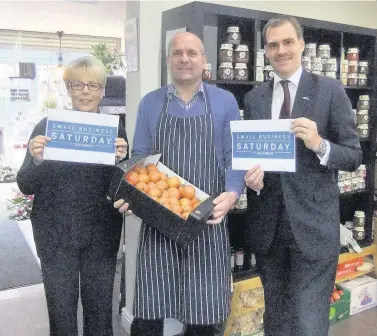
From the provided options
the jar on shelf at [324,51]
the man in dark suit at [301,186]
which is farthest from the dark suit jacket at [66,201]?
the jar on shelf at [324,51]

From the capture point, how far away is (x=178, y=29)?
2.37 m

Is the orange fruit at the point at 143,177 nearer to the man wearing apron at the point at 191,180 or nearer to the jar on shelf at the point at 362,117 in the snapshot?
the man wearing apron at the point at 191,180

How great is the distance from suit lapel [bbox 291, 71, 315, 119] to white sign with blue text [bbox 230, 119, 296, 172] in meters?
0.16

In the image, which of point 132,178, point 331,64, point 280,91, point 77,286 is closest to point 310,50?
point 331,64

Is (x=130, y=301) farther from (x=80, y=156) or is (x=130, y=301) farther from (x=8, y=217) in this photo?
(x=8, y=217)

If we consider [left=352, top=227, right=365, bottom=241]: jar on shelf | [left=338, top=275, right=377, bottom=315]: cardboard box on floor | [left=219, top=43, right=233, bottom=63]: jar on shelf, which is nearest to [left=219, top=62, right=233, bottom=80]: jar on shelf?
[left=219, top=43, right=233, bottom=63]: jar on shelf

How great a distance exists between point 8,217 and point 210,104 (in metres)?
4.66

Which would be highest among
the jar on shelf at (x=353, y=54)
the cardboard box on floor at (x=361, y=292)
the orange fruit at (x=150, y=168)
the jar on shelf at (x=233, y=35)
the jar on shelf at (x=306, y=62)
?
the jar on shelf at (x=233, y=35)

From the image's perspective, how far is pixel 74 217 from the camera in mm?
1670

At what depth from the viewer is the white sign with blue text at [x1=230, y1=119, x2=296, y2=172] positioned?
1619 mm

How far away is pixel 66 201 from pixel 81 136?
0.85ft

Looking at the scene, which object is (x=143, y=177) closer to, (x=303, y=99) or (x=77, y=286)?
(x=77, y=286)

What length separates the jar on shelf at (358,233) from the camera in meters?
3.17

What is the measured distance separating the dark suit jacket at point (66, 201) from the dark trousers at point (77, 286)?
5cm
